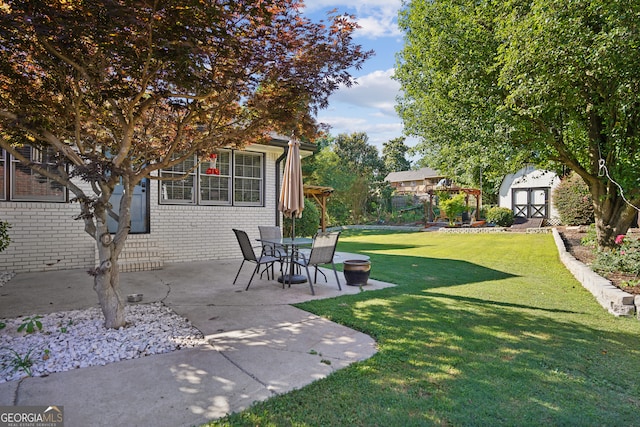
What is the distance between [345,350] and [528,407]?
1.45 meters

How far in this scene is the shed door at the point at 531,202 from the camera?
2138cm

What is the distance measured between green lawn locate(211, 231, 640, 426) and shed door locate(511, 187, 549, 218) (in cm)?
1794

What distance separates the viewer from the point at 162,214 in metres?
8.45

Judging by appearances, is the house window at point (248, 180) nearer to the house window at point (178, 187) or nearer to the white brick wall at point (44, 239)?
the house window at point (178, 187)

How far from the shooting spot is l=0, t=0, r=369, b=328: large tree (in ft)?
10.1

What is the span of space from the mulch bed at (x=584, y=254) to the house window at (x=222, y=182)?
302 inches

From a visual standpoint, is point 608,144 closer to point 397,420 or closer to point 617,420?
point 617,420

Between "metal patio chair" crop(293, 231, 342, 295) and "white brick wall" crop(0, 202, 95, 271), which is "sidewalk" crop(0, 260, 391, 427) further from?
"white brick wall" crop(0, 202, 95, 271)

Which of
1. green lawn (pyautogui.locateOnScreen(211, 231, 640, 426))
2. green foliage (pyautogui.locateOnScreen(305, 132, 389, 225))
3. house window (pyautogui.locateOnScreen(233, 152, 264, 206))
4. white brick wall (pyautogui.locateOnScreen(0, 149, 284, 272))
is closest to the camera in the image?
green lawn (pyautogui.locateOnScreen(211, 231, 640, 426))

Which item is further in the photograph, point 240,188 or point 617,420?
point 240,188

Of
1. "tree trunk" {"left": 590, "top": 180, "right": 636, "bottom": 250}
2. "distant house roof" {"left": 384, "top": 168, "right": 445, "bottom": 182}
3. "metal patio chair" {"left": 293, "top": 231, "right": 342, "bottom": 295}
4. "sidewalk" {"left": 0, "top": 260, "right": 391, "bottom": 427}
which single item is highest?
"distant house roof" {"left": 384, "top": 168, "right": 445, "bottom": 182}

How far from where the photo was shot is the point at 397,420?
2193mm

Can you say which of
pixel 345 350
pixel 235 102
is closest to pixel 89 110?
pixel 235 102

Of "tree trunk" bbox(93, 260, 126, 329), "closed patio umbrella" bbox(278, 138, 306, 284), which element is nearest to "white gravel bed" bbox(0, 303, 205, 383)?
"tree trunk" bbox(93, 260, 126, 329)
